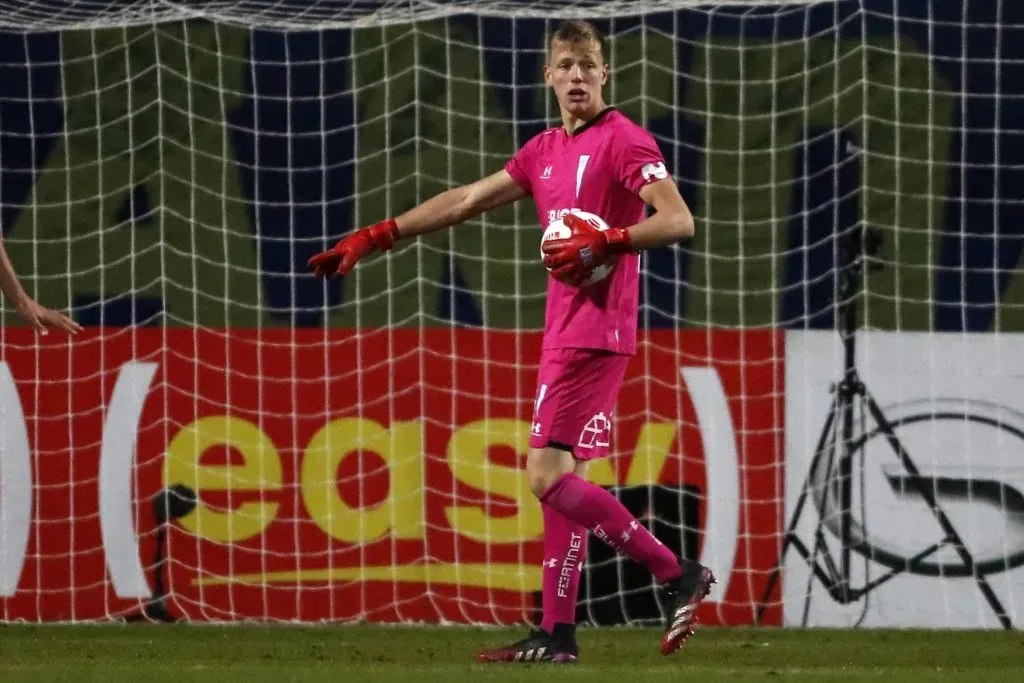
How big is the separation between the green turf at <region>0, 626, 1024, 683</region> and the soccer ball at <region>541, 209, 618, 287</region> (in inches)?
41.1

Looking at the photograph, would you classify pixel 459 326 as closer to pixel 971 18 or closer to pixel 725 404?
pixel 725 404

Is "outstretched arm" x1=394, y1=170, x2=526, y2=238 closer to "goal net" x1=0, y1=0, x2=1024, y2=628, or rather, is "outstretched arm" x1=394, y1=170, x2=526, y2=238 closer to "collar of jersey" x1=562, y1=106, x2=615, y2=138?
"collar of jersey" x1=562, y1=106, x2=615, y2=138

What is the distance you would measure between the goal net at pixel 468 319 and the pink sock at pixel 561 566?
8.62ft

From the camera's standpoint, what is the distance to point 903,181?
7.74m

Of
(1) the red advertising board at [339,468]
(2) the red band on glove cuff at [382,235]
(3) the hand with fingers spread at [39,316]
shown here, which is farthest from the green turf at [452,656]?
(2) the red band on glove cuff at [382,235]

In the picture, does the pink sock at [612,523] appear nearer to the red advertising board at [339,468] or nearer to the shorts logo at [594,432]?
the shorts logo at [594,432]

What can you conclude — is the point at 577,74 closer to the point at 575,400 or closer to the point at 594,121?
the point at 594,121

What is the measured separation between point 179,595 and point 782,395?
2.74 metres

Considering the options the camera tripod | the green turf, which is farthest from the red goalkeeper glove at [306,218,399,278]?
the camera tripod

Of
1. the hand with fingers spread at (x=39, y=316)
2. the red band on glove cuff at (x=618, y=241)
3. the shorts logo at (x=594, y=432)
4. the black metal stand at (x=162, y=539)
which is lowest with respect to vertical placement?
the black metal stand at (x=162, y=539)

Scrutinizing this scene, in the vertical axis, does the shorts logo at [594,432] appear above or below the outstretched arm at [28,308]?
below

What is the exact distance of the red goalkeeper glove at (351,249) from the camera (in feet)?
16.1

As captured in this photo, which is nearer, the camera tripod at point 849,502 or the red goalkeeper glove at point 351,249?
the red goalkeeper glove at point 351,249

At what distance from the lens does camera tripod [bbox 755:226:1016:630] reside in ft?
24.4
